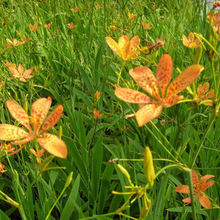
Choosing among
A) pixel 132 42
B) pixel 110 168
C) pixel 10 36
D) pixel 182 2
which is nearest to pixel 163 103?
pixel 132 42

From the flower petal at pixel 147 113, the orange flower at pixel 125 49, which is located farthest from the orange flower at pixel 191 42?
the flower petal at pixel 147 113

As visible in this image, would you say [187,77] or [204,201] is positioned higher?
[187,77]

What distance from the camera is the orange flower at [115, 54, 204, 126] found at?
1.56ft

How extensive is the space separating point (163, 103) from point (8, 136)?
291mm

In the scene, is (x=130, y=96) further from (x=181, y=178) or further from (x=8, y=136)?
(x=181, y=178)

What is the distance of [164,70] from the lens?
1.85 ft

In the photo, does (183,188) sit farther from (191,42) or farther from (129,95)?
(191,42)

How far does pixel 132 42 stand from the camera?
0.75m

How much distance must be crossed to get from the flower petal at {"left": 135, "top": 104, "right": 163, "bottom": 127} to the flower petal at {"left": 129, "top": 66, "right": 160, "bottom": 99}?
0.27 ft

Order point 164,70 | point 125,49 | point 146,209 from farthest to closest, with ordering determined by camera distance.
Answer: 1. point 125,49
2. point 164,70
3. point 146,209

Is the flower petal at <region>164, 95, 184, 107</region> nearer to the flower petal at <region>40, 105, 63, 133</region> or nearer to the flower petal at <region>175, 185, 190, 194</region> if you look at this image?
the flower petal at <region>40, 105, 63, 133</region>

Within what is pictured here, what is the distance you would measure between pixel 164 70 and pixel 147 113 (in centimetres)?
13

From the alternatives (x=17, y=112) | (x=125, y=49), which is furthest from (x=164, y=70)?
(x=17, y=112)

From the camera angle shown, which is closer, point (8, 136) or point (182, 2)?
point (8, 136)
